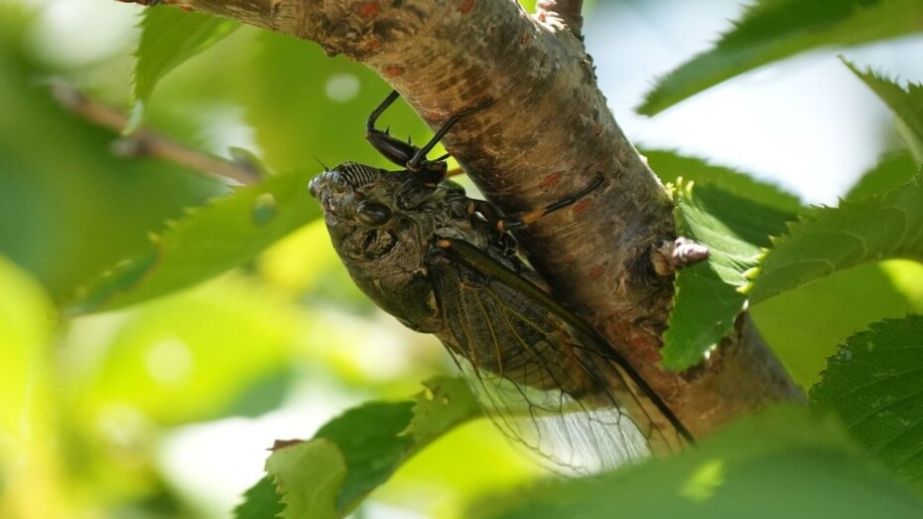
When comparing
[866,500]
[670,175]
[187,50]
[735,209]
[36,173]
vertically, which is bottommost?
[866,500]

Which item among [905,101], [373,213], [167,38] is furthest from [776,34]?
[167,38]

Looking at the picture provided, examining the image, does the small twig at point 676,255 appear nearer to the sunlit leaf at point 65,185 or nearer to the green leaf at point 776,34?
the green leaf at point 776,34

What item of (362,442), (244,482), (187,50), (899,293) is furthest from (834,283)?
(244,482)

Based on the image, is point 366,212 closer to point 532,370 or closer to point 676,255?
point 532,370

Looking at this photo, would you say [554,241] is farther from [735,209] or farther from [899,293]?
[899,293]

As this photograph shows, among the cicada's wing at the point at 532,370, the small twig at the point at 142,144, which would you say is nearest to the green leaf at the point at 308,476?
the cicada's wing at the point at 532,370

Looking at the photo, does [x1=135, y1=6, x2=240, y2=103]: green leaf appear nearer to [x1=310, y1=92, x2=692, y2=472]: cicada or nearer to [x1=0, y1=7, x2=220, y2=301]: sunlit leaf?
[x1=310, y1=92, x2=692, y2=472]: cicada
